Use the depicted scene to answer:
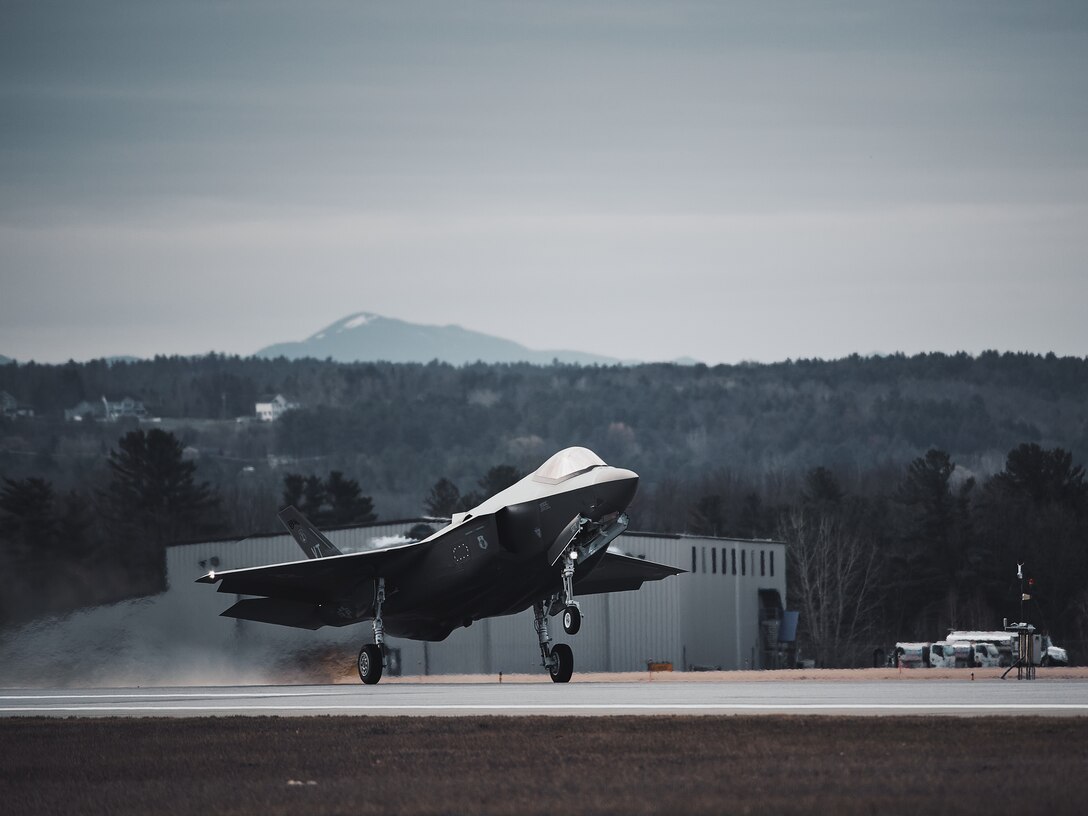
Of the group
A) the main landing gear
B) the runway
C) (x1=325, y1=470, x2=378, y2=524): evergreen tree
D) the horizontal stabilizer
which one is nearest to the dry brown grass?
the runway

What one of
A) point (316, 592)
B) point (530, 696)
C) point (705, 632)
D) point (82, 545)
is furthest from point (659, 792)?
point (82, 545)

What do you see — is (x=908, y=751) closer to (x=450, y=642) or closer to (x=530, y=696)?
(x=530, y=696)

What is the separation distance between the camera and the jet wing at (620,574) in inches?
1436

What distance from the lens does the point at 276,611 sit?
114 ft

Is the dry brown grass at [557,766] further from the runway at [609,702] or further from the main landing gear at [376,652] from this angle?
the main landing gear at [376,652]

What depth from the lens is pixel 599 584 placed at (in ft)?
122

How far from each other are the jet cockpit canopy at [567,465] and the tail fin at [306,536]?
947cm

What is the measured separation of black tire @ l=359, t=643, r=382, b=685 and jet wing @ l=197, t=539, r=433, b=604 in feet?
5.01

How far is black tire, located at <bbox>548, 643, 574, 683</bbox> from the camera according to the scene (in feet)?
96.6

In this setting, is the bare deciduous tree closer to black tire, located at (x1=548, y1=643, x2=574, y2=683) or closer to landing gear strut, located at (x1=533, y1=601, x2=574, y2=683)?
landing gear strut, located at (x1=533, y1=601, x2=574, y2=683)

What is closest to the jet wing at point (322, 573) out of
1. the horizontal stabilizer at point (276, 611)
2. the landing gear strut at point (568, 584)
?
the horizontal stabilizer at point (276, 611)

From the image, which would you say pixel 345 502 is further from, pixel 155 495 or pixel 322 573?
pixel 322 573

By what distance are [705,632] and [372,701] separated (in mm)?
41743

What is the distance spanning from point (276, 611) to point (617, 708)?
1523 centimetres
